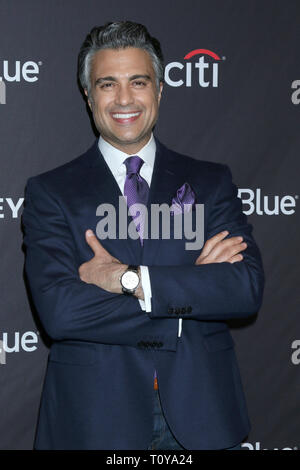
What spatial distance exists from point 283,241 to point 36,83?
1.54 meters

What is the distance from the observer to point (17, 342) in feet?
10.5

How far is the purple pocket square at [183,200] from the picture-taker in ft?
8.48

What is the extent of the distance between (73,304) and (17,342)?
1028 millimetres

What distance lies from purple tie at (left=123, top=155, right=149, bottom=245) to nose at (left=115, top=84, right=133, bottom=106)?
9.1 inches

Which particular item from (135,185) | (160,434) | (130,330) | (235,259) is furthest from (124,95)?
(160,434)

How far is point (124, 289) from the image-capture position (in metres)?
2.32

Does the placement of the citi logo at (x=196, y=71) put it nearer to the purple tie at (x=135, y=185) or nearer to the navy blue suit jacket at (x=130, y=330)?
the purple tie at (x=135, y=185)

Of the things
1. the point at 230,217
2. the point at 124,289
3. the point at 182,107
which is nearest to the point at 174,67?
the point at 182,107

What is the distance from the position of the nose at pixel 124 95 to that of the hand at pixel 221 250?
2.13 ft

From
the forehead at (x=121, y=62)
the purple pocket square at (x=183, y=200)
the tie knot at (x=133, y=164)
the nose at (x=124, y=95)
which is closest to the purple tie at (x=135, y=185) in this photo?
the tie knot at (x=133, y=164)
